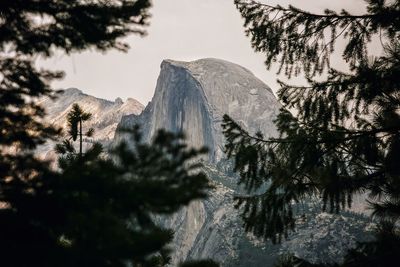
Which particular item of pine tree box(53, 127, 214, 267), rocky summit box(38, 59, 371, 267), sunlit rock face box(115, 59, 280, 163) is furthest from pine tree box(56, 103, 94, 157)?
sunlit rock face box(115, 59, 280, 163)

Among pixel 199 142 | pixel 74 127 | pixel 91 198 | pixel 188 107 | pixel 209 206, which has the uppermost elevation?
pixel 188 107

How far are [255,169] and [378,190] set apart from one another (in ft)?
7.10

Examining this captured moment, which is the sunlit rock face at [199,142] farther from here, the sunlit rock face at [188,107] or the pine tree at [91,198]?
the pine tree at [91,198]

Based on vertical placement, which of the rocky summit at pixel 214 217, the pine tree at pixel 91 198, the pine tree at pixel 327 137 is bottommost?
the pine tree at pixel 91 198

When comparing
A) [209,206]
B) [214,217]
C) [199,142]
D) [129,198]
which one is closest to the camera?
[129,198]

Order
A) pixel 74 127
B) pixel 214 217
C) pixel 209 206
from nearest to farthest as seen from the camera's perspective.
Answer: pixel 74 127 < pixel 214 217 < pixel 209 206

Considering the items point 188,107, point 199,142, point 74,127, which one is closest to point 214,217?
point 199,142


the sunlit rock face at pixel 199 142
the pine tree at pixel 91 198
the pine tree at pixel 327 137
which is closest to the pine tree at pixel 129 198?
the pine tree at pixel 91 198

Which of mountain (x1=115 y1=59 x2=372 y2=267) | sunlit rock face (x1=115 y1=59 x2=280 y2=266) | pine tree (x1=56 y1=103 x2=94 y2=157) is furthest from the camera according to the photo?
sunlit rock face (x1=115 y1=59 x2=280 y2=266)

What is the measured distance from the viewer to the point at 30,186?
11.5ft

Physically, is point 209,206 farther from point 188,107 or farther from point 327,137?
point 327,137

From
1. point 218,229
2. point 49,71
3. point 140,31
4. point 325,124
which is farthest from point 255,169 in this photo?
point 218,229

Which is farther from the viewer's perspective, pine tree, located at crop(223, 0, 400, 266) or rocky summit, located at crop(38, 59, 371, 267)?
rocky summit, located at crop(38, 59, 371, 267)

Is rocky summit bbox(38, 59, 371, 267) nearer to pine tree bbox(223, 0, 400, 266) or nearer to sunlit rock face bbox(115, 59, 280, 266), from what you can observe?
sunlit rock face bbox(115, 59, 280, 266)
